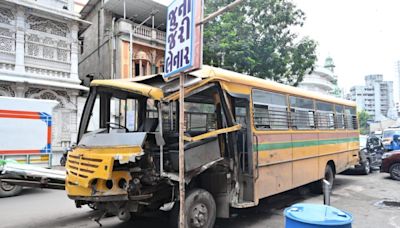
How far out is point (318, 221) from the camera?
2814 mm

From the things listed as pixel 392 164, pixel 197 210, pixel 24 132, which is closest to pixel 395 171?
pixel 392 164

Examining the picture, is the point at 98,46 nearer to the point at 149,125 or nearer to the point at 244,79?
the point at 149,125

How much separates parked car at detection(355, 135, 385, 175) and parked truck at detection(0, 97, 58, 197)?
38.7 ft

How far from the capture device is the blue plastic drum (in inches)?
110

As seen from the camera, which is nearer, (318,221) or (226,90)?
(318,221)

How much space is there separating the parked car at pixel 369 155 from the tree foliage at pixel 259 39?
514 cm

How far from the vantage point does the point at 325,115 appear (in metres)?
8.83

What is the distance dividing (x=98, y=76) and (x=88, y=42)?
3.60 m

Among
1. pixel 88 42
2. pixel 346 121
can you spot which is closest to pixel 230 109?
pixel 346 121

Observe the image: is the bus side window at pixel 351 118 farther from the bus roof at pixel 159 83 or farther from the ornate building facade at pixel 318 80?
the ornate building facade at pixel 318 80

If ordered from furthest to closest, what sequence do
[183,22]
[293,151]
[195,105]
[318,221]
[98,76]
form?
[98,76] → [293,151] → [195,105] → [183,22] → [318,221]

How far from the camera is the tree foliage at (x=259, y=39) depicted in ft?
51.2

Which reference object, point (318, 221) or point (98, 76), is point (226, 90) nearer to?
point (318, 221)

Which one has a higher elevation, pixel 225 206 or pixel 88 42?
pixel 88 42
